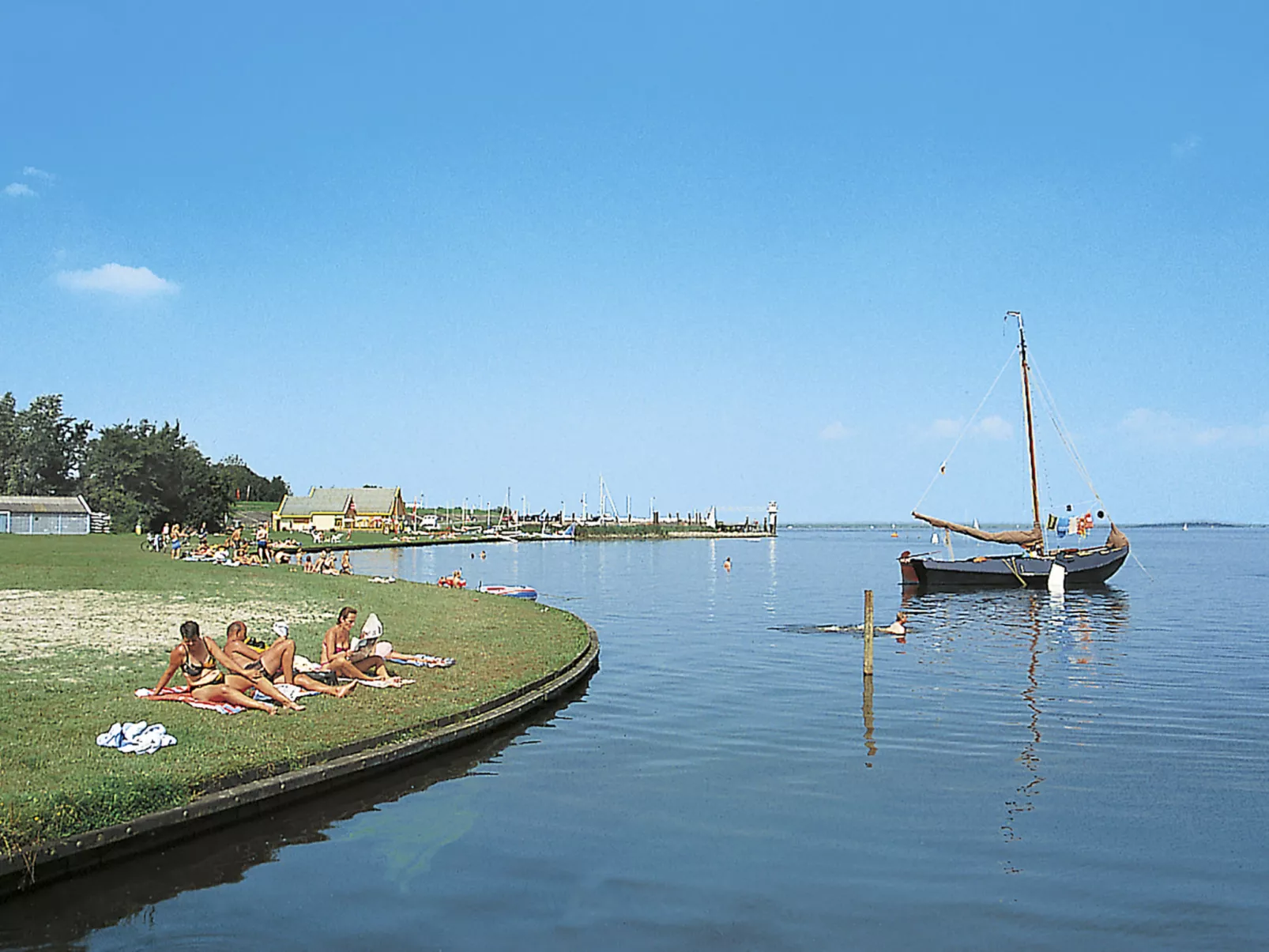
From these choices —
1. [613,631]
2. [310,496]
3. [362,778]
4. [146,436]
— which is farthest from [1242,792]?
[310,496]

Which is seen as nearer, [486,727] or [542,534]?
[486,727]

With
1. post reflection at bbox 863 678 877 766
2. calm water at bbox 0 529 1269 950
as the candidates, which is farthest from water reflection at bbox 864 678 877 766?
calm water at bbox 0 529 1269 950

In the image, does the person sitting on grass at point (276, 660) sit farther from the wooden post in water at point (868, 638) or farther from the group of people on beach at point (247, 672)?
the wooden post in water at point (868, 638)

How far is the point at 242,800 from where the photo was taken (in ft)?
40.6

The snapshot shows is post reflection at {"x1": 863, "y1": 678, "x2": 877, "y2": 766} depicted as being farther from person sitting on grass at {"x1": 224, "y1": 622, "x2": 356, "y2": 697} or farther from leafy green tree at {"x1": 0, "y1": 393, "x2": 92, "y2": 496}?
leafy green tree at {"x1": 0, "y1": 393, "x2": 92, "y2": 496}

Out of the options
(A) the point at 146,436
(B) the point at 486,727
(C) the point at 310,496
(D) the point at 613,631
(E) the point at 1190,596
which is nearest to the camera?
(B) the point at 486,727

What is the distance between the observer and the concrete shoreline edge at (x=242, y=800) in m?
10.1

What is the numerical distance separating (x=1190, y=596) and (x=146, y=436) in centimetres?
9502

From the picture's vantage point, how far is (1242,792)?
53.3 ft

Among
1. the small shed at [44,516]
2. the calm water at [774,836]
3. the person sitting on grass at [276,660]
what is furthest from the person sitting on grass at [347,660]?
the small shed at [44,516]

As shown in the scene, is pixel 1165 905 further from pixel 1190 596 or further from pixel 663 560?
pixel 663 560

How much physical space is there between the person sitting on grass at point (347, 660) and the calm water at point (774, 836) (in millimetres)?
3085

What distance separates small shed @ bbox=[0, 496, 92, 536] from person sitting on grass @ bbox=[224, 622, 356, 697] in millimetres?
87275

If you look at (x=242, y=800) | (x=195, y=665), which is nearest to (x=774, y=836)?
(x=242, y=800)
